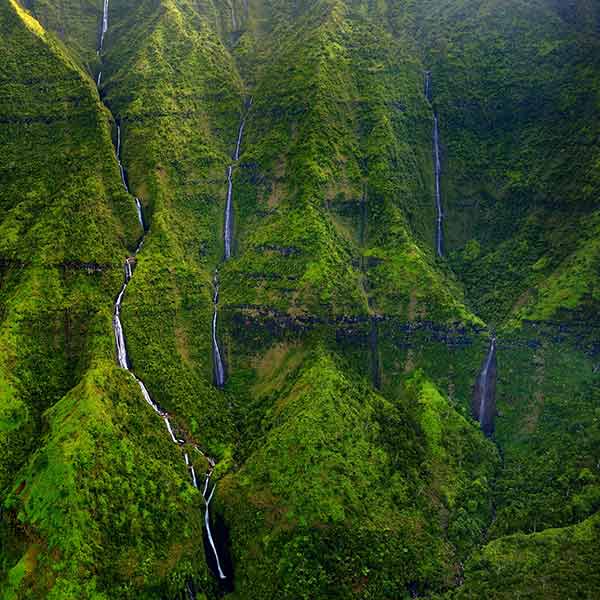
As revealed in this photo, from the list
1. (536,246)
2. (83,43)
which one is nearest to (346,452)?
(536,246)

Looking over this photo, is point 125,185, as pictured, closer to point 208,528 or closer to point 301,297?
point 301,297

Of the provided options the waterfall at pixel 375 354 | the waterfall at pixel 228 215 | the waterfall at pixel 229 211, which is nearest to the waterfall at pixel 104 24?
the waterfall at pixel 229 211

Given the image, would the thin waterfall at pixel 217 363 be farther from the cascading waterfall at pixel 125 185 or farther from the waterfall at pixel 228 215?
the cascading waterfall at pixel 125 185

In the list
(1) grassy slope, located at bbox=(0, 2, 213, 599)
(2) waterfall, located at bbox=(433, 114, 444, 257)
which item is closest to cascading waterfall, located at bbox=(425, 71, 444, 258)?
(2) waterfall, located at bbox=(433, 114, 444, 257)

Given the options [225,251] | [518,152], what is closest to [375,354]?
[225,251]

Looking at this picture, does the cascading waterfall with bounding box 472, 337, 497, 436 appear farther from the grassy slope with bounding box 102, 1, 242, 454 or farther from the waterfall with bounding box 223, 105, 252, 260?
the waterfall with bounding box 223, 105, 252, 260
